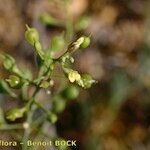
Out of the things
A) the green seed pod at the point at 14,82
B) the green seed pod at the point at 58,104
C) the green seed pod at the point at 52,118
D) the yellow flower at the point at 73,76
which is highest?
the green seed pod at the point at 58,104

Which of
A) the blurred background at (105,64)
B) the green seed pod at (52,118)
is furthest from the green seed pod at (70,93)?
the blurred background at (105,64)

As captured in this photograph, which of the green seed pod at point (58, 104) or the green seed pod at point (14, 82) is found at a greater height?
the green seed pod at point (58, 104)

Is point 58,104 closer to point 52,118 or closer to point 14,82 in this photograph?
point 52,118

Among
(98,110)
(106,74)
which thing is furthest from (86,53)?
(98,110)

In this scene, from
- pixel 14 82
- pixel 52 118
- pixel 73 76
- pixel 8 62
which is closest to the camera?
pixel 73 76

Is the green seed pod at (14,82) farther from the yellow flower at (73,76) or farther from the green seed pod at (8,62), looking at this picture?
the yellow flower at (73,76)

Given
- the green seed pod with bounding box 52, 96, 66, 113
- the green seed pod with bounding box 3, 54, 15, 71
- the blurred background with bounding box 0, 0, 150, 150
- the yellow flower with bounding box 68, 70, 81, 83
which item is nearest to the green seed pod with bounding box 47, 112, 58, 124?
the green seed pod with bounding box 52, 96, 66, 113

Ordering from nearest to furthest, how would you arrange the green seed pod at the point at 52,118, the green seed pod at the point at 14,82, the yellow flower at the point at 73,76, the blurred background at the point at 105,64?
the yellow flower at the point at 73,76
the green seed pod at the point at 14,82
the green seed pod at the point at 52,118
the blurred background at the point at 105,64

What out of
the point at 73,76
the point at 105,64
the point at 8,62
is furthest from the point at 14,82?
the point at 105,64

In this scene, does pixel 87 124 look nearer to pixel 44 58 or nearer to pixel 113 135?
pixel 113 135
